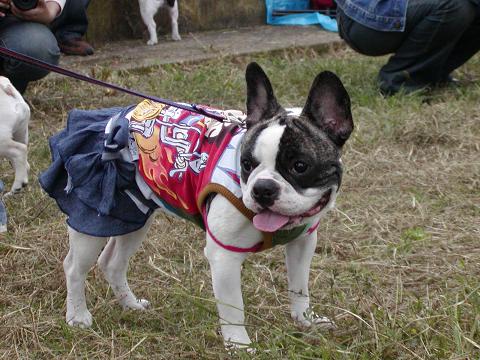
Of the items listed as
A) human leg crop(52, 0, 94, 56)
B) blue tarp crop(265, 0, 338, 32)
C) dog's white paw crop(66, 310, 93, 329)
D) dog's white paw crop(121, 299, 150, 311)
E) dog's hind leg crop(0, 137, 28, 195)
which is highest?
dog's white paw crop(66, 310, 93, 329)

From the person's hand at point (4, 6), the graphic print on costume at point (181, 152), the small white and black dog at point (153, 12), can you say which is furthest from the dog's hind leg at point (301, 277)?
the small white and black dog at point (153, 12)

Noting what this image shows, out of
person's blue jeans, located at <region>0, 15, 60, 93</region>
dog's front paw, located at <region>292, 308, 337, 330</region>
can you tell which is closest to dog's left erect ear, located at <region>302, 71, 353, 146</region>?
dog's front paw, located at <region>292, 308, 337, 330</region>

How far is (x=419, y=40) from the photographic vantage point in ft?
17.0

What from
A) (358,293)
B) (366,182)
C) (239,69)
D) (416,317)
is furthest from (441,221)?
(239,69)

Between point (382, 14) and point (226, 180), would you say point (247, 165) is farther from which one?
point (382, 14)

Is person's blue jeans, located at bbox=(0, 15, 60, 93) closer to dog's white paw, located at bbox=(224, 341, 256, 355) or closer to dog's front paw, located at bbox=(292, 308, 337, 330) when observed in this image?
dog's front paw, located at bbox=(292, 308, 337, 330)

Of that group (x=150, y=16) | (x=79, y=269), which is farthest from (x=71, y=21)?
(x=79, y=269)

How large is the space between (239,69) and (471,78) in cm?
170

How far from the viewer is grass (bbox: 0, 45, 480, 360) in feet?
7.29

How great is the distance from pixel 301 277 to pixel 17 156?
1.98 metres

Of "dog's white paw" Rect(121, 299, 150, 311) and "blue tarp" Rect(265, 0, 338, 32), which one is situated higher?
"dog's white paw" Rect(121, 299, 150, 311)

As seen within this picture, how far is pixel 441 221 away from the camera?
3.30m

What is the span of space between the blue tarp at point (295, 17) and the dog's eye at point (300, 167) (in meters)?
5.81

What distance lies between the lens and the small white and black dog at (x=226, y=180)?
1971 mm
